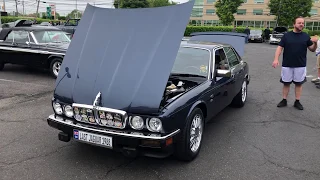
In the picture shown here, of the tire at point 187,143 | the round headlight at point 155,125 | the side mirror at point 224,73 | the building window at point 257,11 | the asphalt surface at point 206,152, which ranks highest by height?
the building window at point 257,11

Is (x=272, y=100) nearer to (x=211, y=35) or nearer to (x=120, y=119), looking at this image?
(x=211, y=35)

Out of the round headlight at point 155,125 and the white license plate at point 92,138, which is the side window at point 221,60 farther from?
the white license plate at point 92,138

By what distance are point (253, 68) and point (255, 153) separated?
8.58 meters

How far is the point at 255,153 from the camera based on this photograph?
4.00 meters

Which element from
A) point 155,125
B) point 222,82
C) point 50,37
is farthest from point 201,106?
point 50,37

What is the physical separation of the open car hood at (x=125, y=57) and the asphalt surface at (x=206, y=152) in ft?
2.68

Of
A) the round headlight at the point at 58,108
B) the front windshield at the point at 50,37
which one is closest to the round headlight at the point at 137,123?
the round headlight at the point at 58,108

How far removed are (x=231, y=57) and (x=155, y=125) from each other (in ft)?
9.59

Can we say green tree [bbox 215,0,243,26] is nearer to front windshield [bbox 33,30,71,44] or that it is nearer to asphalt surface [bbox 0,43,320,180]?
front windshield [bbox 33,30,71,44]

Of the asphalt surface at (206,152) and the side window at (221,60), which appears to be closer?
the asphalt surface at (206,152)

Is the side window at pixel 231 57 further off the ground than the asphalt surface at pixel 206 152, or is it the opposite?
the side window at pixel 231 57

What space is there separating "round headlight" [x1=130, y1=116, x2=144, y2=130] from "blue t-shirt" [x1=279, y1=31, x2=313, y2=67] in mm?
4013

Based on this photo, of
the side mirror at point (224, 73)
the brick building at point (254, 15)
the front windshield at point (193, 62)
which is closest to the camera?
the side mirror at point (224, 73)

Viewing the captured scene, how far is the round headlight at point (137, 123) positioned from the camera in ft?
10.3
